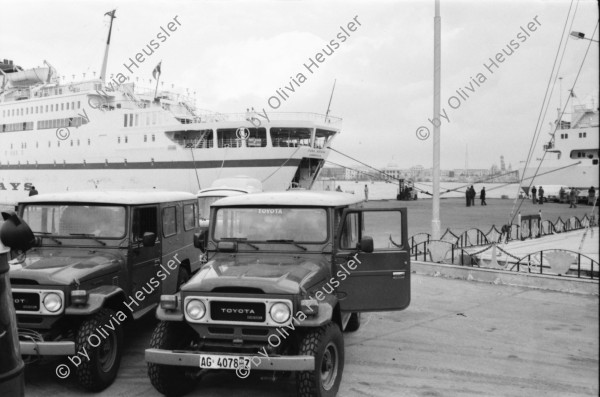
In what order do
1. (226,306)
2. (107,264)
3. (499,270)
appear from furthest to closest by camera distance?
1. (499,270)
2. (107,264)
3. (226,306)

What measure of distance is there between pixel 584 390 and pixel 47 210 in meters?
6.54

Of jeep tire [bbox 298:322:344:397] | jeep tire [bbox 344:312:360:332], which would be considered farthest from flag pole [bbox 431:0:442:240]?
jeep tire [bbox 298:322:344:397]

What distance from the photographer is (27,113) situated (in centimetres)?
4478

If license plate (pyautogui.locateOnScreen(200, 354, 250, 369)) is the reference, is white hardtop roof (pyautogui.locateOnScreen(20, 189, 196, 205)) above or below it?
above

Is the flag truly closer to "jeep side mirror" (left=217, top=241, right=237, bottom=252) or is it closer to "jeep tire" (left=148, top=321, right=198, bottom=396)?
"jeep side mirror" (left=217, top=241, right=237, bottom=252)

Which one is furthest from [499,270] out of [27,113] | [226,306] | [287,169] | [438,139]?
[27,113]

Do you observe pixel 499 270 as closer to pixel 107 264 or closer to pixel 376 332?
pixel 376 332

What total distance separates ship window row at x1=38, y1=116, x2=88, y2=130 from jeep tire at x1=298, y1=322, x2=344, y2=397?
3950 cm

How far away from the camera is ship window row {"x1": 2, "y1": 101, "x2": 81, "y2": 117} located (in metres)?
41.9

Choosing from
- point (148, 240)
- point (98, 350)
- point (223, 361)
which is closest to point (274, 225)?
point (148, 240)

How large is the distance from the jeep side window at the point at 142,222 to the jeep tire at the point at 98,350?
1.29 m

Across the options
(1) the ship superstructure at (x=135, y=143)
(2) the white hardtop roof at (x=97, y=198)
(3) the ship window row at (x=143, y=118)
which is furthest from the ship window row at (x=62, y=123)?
(2) the white hardtop roof at (x=97, y=198)

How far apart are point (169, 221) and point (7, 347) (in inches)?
231

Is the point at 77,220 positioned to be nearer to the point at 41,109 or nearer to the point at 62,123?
the point at 62,123
